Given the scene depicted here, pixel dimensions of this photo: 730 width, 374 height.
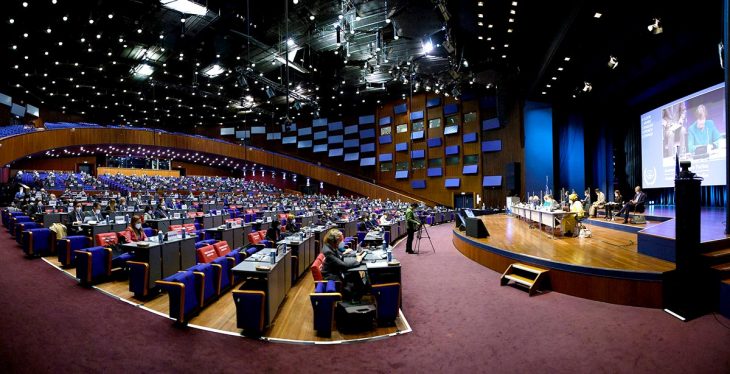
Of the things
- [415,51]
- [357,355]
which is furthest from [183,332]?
[415,51]

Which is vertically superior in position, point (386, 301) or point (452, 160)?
point (452, 160)

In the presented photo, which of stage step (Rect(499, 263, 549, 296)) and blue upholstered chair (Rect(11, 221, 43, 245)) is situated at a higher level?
blue upholstered chair (Rect(11, 221, 43, 245))

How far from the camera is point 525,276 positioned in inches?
219

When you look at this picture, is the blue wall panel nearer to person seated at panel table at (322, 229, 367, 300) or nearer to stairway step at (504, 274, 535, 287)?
stairway step at (504, 274, 535, 287)

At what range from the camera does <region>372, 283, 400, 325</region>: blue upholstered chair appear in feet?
13.1

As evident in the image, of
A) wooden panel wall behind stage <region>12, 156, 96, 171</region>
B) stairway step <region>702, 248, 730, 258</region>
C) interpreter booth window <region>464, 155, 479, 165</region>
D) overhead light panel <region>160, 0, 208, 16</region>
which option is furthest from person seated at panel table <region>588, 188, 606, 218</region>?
wooden panel wall behind stage <region>12, 156, 96, 171</region>

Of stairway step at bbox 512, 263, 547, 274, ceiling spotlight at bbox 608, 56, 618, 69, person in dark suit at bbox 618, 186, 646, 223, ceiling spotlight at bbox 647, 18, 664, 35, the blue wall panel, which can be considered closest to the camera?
stairway step at bbox 512, 263, 547, 274

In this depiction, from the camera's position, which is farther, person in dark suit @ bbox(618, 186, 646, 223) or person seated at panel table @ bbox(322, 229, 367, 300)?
person in dark suit @ bbox(618, 186, 646, 223)

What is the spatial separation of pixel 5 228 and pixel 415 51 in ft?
49.9

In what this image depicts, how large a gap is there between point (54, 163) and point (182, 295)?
1365 inches

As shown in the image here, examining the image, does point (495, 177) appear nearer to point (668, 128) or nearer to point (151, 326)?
point (668, 128)

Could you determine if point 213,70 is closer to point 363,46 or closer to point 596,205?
point 363,46

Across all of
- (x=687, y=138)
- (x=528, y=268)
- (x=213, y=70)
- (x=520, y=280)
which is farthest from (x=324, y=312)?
(x=213, y=70)

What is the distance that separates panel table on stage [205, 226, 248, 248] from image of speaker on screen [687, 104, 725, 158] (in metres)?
12.9
